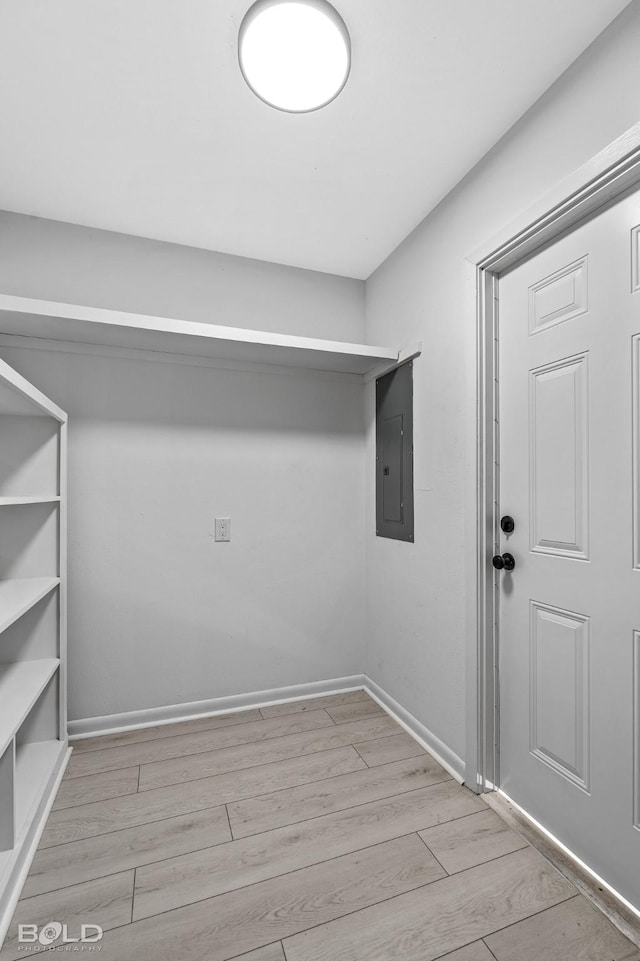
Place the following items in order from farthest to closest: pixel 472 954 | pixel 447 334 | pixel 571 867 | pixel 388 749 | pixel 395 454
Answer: pixel 395 454, pixel 388 749, pixel 447 334, pixel 571 867, pixel 472 954

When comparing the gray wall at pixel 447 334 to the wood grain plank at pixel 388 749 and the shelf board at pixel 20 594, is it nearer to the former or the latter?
the wood grain plank at pixel 388 749

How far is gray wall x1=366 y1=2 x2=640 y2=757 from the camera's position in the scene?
128cm

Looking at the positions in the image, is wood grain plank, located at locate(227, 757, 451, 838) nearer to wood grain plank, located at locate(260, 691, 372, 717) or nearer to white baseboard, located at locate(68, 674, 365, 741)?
wood grain plank, located at locate(260, 691, 372, 717)

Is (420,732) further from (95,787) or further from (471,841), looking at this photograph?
(95,787)

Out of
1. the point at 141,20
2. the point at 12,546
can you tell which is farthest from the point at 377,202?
the point at 12,546

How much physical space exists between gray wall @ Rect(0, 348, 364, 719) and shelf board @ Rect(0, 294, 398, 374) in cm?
16

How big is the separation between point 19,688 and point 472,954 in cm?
160

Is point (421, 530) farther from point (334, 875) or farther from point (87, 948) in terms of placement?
point (87, 948)

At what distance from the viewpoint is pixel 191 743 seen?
2.09 meters

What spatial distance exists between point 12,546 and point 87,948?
1.38 m

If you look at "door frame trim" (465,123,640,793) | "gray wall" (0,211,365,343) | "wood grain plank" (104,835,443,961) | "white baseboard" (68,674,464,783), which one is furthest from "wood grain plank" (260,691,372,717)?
"gray wall" (0,211,365,343)

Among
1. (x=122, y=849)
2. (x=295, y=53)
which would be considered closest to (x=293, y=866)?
(x=122, y=849)

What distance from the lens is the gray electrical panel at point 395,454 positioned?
7.26 ft

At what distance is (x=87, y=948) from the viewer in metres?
1.15
